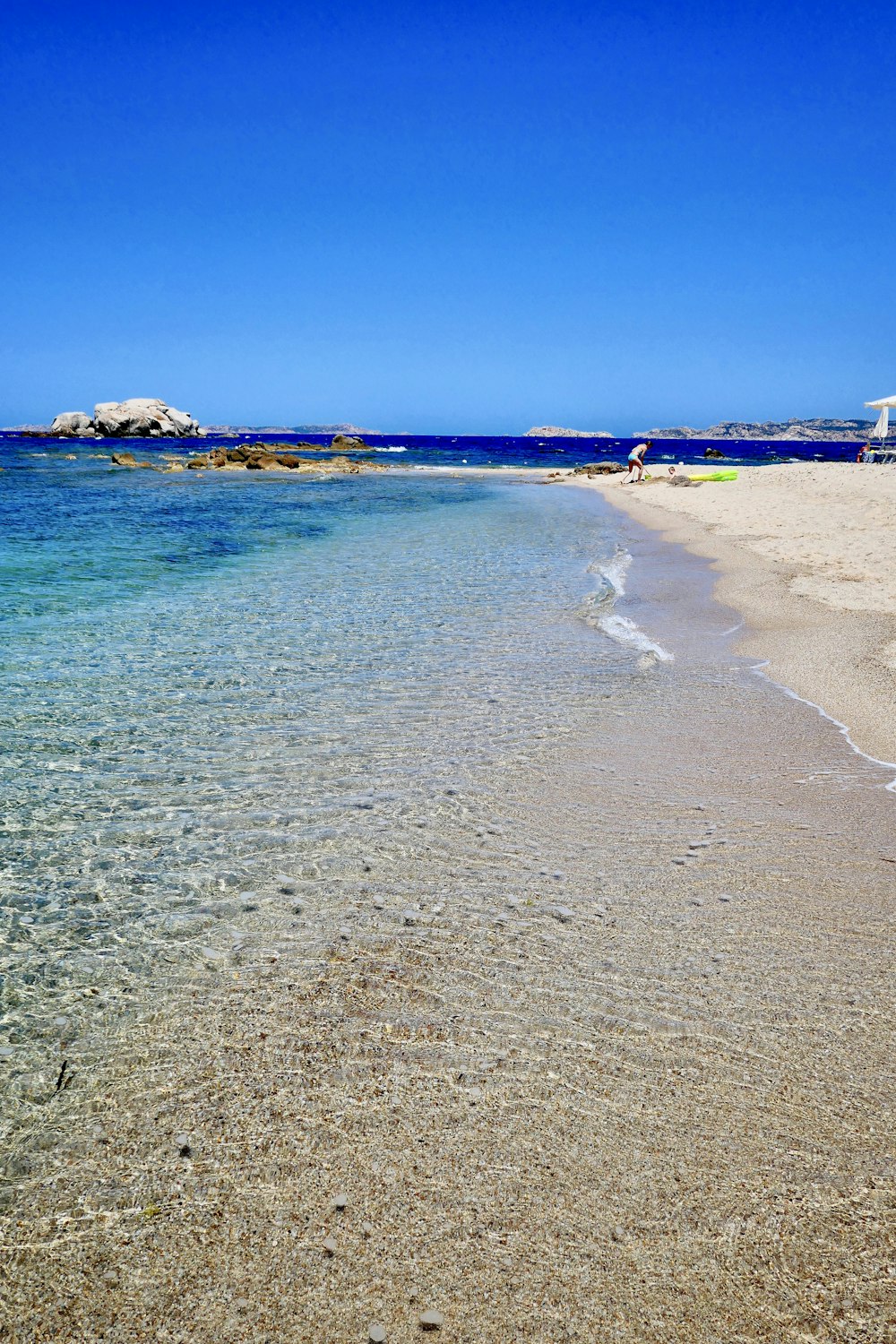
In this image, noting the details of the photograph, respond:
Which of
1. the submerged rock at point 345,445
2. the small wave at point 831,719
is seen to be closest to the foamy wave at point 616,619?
the small wave at point 831,719

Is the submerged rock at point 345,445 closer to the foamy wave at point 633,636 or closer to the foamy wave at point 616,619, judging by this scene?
the foamy wave at point 616,619

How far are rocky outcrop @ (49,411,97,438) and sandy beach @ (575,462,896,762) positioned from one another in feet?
324

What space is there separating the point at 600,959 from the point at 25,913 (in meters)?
2.55

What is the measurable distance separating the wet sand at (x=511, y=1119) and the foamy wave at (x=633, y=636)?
396 cm

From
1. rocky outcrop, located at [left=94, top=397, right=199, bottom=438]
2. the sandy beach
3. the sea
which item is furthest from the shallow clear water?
rocky outcrop, located at [left=94, top=397, right=199, bottom=438]

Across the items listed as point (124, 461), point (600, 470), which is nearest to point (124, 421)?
point (124, 461)

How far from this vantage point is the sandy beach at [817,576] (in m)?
6.76

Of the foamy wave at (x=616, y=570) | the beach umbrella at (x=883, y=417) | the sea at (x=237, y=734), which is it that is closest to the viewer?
the sea at (x=237, y=734)

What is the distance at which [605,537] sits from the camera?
19.7 meters

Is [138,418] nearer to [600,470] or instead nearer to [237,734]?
[600,470]

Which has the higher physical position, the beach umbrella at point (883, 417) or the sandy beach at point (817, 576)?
the beach umbrella at point (883, 417)

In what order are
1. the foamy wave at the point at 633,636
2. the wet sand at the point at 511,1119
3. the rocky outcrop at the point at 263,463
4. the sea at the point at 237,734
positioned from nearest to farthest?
the wet sand at the point at 511,1119
the sea at the point at 237,734
the foamy wave at the point at 633,636
the rocky outcrop at the point at 263,463

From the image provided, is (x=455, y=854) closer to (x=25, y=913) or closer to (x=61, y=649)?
(x=25, y=913)

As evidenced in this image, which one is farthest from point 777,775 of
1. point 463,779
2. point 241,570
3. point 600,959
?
point 241,570
